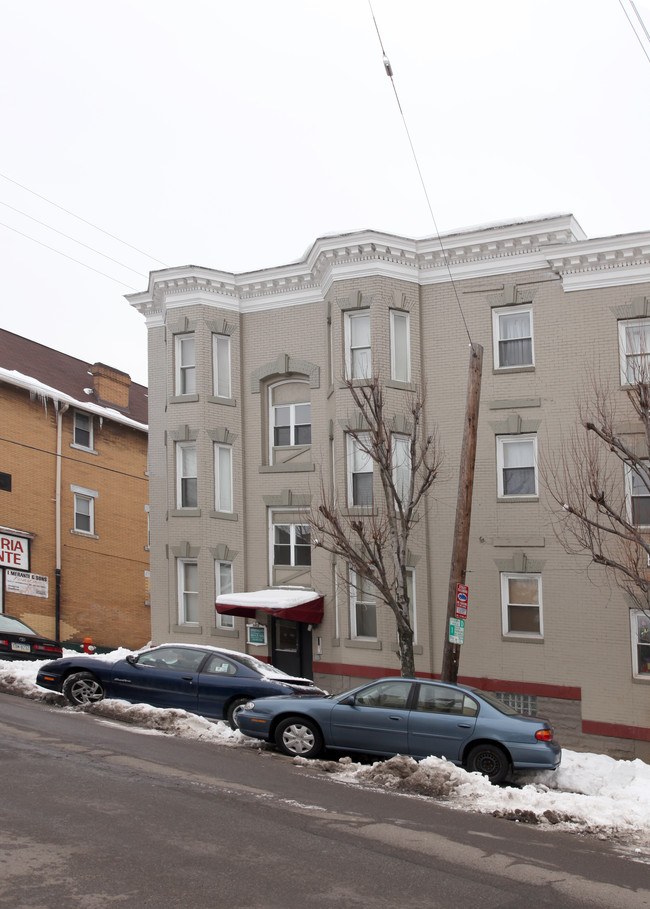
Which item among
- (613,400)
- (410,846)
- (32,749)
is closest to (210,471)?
(613,400)

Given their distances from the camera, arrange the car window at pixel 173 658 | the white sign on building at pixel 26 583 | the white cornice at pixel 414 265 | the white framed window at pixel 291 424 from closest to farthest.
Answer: the car window at pixel 173 658
the white cornice at pixel 414 265
the white framed window at pixel 291 424
the white sign on building at pixel 26 583

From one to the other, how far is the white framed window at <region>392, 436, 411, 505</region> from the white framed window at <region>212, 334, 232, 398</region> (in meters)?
4.92

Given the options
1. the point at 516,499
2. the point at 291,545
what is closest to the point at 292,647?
the point at 291,545

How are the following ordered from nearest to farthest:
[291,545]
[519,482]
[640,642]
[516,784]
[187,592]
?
[516,784] < [640,642] < [519,482] < [291,545] < [187,592]

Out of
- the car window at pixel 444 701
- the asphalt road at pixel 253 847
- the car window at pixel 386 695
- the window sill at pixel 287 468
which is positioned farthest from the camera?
the window sill at pixel 287 468

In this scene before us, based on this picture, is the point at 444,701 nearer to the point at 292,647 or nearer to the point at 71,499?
the point at 292,647

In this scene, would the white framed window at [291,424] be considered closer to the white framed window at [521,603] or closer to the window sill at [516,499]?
the window sill at [516,499]

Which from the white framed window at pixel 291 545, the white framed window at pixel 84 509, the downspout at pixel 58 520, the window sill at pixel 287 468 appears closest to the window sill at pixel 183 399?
the window sill at pixel 287 468

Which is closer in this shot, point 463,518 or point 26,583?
point 463,518

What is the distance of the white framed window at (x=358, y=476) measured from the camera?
20.4 metres

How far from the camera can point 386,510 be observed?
19.4 m

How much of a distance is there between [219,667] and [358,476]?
6.94 m

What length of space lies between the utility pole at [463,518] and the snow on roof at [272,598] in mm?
4939

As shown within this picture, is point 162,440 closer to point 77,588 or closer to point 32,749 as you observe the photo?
point 77,588
